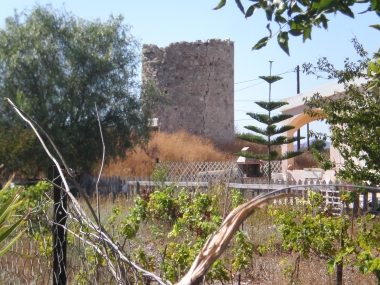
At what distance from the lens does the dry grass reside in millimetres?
19141

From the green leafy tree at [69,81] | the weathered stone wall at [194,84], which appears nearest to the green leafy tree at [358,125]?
the green leafy tree at [69,81]

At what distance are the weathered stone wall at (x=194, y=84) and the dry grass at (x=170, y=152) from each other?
0.91 m

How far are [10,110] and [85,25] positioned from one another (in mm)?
3209

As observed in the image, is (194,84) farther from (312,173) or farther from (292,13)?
(292,13)

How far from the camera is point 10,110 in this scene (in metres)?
14.4

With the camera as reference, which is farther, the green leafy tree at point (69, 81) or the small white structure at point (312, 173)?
the small white structure at point (312, 173)

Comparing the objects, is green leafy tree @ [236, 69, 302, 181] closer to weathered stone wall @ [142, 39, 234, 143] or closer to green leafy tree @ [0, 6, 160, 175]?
green leafy tree @ [0, 6, 160, 175]

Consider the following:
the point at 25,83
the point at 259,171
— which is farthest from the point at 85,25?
the point at 259,171

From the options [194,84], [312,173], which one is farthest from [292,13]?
[194,84]

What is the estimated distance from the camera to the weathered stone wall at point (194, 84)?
976 inches

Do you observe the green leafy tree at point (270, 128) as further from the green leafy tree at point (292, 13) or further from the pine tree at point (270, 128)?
the green leafy tree at point (292, 13)

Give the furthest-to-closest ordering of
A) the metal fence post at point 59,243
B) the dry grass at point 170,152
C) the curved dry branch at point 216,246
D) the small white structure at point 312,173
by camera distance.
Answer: the dry grass at point 170,152 → the small white structure at point 312,173 → the metal fence post at point 59,243 → the curved dry branch at point 216,246

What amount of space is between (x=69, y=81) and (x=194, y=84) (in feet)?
35.5

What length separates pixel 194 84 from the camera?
25.0 meters
